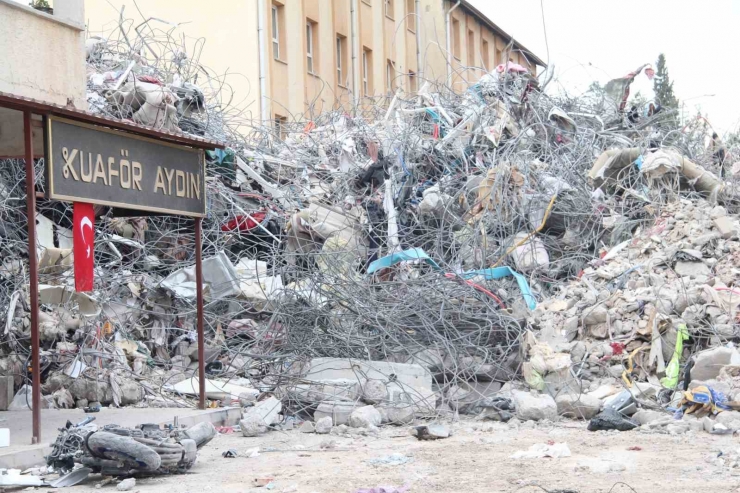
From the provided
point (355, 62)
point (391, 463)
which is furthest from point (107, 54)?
point (355, 62)

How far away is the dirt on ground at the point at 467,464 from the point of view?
17.4 feet

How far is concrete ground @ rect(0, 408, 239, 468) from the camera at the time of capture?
5934 mm

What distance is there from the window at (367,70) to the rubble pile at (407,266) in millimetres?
14651

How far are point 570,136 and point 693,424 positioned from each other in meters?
8.28

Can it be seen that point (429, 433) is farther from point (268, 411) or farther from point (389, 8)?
point (389, 8)

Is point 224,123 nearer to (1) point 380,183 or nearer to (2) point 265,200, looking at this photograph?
(2) point 265,200

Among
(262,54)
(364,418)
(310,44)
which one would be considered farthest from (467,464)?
(310,44)

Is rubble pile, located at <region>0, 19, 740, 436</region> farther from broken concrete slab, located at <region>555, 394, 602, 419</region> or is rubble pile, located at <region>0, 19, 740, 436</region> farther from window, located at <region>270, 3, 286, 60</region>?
window, located at <region>270, 3, 286, 60</region>

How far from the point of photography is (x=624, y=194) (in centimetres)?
1263

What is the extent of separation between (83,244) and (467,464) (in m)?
3.17

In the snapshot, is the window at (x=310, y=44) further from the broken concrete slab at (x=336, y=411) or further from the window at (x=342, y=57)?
the broken concrete slab at (x=336, y=411)

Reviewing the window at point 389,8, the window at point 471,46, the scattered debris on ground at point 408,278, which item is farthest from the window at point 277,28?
the window at point 471,46

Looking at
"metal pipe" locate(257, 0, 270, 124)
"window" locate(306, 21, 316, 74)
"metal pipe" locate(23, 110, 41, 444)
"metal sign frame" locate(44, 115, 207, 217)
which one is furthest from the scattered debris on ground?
"window" locate(306, 21, 316, 74)

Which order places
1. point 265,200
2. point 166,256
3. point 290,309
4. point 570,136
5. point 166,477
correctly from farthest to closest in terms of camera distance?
point 570,136, point 265,200, point 166,256, point 290,309, point 166,477
